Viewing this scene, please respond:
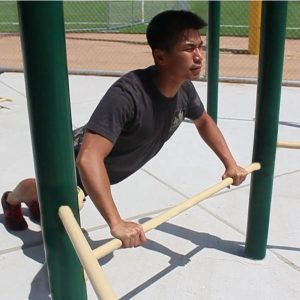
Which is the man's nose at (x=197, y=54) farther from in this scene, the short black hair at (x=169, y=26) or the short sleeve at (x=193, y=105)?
the short sleeve at (x=193, y=105)

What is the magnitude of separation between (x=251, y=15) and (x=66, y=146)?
312 inches

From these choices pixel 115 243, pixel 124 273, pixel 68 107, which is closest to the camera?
pixel 68 107

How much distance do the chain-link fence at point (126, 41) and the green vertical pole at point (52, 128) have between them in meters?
6.83

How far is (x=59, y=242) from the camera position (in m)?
1.49

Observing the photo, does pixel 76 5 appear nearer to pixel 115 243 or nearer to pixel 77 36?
pixel 77 36

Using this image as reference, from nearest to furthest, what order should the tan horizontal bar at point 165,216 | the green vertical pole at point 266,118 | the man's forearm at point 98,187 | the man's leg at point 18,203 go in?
1. the tan horizontal bar at point 165,216
2. the man's forearm at point 98,187
3. the green vertical pole at point 266,118
4. the man's leg at point 18,203

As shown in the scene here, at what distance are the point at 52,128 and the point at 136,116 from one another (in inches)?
21.8

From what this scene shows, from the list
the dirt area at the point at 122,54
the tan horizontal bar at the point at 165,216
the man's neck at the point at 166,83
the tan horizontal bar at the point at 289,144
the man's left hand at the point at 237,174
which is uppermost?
the man's neck at the point at 166,83

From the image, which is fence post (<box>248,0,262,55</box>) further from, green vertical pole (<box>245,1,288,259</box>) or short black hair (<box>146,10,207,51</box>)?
short black hair (<box>146,10,207,51</box>)

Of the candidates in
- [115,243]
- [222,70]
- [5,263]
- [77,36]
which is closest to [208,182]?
[5,263]

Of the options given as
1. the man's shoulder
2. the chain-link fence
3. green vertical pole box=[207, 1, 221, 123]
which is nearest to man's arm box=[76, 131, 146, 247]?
the man's shoulder

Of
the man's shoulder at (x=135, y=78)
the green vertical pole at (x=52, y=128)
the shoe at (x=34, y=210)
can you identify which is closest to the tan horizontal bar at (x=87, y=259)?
the green vertical pole at (x=52, y=128)

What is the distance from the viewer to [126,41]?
13320 millimetres

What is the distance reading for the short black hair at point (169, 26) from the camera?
5.79 feet
